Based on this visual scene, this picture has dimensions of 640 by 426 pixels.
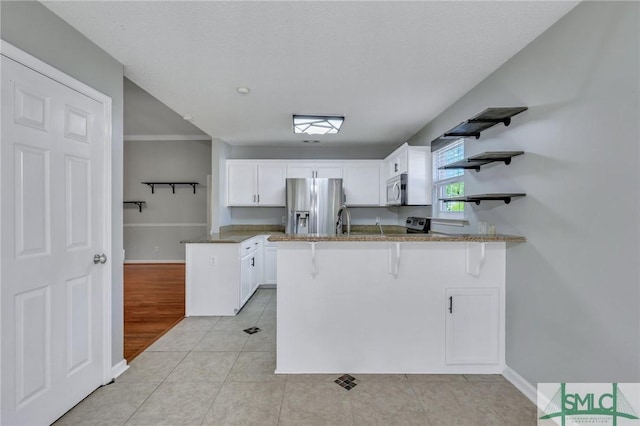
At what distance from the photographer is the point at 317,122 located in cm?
331

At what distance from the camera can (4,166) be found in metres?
1.33

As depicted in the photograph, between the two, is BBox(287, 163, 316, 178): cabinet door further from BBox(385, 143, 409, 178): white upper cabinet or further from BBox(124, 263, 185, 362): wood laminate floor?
BBox(124, 263, 185, 362): wood laminate floor

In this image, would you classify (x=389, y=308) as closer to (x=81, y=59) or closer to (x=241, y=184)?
(x=81, y=59)

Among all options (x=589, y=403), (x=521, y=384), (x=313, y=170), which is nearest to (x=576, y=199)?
(x=589, y=403)

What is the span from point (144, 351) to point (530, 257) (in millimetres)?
3221

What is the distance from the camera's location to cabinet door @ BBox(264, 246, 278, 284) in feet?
14.6

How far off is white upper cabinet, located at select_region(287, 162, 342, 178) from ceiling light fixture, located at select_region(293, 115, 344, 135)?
1.09 m

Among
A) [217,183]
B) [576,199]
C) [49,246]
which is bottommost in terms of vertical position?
[49,246]

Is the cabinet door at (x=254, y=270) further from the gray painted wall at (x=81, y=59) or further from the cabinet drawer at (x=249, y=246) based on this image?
the gray painted wall at (x=81, y=59)

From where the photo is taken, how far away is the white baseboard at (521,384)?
1782 mm

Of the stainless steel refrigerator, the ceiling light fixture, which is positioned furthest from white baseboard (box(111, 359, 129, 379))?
the ceiling light fixture

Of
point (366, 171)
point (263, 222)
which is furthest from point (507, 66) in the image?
point (263, 222)

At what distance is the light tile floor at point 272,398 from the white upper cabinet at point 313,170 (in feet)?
9.67

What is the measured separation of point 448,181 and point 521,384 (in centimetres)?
193
